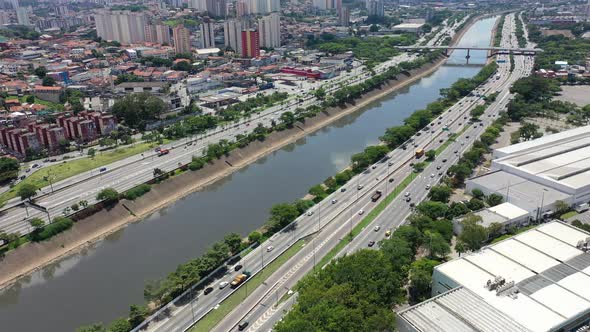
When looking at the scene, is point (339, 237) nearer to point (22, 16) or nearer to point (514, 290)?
point (514, 290)

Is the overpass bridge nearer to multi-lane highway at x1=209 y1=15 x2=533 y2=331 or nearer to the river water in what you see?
multi-lane highway at x1=209 y1=15 x2=533 y2=331

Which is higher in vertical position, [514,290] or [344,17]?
[344,17]

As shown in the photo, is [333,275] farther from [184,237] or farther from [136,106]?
[136,106]

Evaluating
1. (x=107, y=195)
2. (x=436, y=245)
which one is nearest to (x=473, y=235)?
(x=436, y=245)

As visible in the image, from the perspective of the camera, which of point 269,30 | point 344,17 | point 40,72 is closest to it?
point 40,72

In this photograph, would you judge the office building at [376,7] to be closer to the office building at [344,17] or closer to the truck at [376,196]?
the office building at [344,17]

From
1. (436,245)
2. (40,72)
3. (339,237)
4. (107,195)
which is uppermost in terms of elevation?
(40,72)

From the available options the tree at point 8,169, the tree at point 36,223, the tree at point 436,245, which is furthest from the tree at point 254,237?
the tree at point 8,169

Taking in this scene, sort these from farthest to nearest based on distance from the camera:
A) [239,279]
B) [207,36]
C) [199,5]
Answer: [199,5]
[207,36]
[239,279]

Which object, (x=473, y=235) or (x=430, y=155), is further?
(x=430, y=155)
